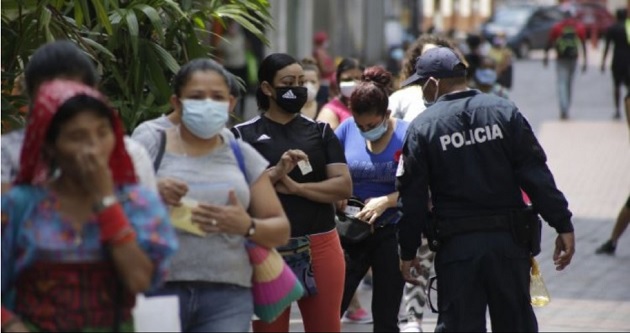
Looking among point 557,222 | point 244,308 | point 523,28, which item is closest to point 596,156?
point 557,222

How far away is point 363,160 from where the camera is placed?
780cm

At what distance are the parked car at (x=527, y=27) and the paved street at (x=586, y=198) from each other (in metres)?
12.9

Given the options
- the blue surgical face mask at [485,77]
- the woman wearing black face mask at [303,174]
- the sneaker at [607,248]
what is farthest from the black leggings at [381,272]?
the blue surgical face mask at [485,77]

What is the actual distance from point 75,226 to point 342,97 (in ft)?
19.2

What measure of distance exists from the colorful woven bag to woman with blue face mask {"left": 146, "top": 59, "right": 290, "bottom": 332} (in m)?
0.05

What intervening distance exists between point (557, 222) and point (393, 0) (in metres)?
44.5

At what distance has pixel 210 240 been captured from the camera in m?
4.89

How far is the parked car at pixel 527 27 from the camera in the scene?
1946 inches

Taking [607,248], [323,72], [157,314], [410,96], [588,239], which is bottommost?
[588,239]

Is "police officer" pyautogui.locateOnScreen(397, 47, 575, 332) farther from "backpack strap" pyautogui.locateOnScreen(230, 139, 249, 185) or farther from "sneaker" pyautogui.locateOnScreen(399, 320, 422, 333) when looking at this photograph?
"sneaker" pyautogui.locateOnScreen(399, 320, 422, 333)

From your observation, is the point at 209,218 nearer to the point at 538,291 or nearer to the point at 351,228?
the point at 538,291

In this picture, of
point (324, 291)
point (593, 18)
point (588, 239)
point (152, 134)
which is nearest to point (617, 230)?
point (588, 239)

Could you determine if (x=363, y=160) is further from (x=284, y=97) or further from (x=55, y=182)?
(x=55, y=182)

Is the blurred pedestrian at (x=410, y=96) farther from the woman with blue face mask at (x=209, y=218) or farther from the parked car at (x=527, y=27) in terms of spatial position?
the parked car at (x=527, y=27)
